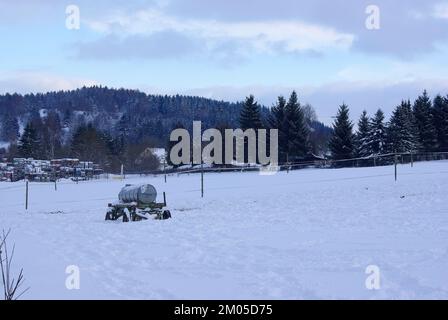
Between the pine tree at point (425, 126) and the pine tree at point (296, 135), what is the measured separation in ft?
37.6

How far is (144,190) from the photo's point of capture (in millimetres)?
18156

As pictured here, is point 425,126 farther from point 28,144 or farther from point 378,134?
point 28,144

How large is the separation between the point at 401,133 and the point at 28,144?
48.1 metres

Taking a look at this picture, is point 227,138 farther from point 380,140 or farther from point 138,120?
point 138,120

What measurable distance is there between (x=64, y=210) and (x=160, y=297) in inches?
644

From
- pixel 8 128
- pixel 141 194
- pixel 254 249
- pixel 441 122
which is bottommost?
pixel 254 249

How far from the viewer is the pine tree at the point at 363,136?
164ft

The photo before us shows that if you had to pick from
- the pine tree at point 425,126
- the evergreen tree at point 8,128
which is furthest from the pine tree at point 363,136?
the evergreen tree at point 8,128

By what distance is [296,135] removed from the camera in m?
49.1

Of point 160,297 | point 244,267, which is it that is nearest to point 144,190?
point 244,267

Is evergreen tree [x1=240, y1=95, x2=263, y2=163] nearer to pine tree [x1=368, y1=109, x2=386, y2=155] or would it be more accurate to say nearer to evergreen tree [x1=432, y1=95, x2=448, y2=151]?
pine tree [x1=368, y1=109, x2=386, y2=155]

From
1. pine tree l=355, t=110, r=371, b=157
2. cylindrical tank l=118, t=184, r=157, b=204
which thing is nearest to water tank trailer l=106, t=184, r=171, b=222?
cylindrical tank l=118, t=184, r=157, b=204

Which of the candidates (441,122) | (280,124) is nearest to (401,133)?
(441,122)

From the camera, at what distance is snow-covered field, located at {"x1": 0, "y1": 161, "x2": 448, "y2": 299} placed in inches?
275
